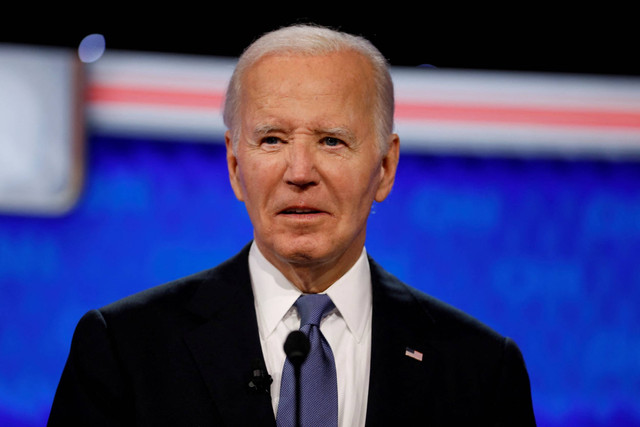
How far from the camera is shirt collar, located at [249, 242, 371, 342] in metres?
1.90

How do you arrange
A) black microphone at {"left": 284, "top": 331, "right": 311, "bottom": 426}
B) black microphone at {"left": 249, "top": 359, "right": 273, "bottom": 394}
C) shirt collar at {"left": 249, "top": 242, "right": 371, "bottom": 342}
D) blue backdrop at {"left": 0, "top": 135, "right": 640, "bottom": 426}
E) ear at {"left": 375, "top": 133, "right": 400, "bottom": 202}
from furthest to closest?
blue backdrop at {"left": 0, "top": 135, "right": 640, "bottom": 426} < ear at {"left": 375, "top": 133, "right": 400, "bottom": 202} < shirt collar at {"left": 249, "top": 242, "right": 371, "bottom": 342} < black microphone at {"left": 249, "top": 359, "right": 273, "bottom": 394} < black microphone at {"left": 284, "top": 331, "right": 311, "bottom": 426}

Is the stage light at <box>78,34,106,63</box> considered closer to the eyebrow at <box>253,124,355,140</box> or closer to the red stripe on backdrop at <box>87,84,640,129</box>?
the red stripe on backdrop at <box>87,84,640,129</box>

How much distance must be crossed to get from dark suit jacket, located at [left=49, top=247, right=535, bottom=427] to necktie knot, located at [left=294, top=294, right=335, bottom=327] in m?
0.12

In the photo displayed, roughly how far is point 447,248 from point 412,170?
35 centimetres

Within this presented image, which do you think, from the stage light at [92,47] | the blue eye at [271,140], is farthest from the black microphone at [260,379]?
the stage light at [92,47]

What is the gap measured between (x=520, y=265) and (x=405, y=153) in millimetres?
658

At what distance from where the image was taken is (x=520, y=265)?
309cm

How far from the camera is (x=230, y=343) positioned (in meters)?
1.82

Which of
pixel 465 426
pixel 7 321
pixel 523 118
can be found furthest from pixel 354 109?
pixel 7 321

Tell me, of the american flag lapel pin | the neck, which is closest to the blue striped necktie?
the neck

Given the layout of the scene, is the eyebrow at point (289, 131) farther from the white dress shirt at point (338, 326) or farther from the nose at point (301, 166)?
the white dress shirt at point (338, 326)

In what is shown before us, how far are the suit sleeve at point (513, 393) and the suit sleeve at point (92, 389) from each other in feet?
3.07

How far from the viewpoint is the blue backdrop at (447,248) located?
114 inches

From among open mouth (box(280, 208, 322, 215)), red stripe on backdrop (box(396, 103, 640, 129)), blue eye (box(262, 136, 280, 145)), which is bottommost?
open mouth (box(280, 208, 322, 215))
